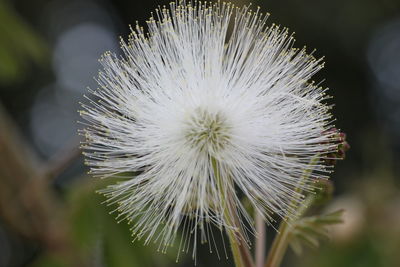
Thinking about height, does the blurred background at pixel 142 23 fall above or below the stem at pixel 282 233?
above

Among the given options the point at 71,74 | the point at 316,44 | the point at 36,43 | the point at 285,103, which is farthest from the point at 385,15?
the point at 285,103

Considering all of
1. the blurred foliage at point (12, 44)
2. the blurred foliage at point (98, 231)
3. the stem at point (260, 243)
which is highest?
the blurred foliage at point (12, 44)

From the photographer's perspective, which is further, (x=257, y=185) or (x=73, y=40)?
(x=73, y=40)

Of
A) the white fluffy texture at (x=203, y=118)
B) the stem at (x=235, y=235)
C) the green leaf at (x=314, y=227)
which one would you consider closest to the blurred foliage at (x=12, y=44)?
the white fluffy texture at (x=203, y=118)

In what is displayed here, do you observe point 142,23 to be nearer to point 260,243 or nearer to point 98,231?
point 98,231

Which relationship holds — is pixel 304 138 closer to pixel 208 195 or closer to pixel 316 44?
pixel 208 195

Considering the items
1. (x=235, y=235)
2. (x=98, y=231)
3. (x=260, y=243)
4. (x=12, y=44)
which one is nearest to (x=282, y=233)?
(x=260, y=243)

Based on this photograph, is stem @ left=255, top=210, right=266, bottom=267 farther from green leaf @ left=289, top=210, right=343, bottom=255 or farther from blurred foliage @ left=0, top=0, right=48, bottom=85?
blurred foliage @ left=0, top=0, right=48, bottom=85

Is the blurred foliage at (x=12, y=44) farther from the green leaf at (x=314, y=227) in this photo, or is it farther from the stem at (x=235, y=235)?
the green leaf at (x=314, y=227)
